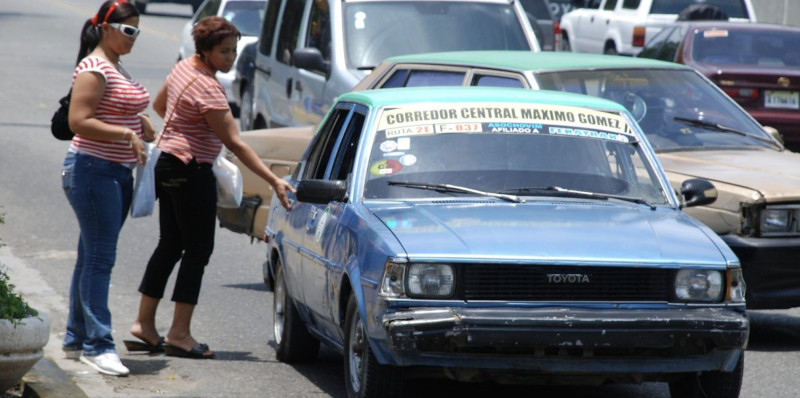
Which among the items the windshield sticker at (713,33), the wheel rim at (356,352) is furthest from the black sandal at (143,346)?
the windshield sticker at (713,33)

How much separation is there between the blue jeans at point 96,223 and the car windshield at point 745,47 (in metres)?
9.83

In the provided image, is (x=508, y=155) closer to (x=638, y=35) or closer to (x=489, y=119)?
(x=489, y=119)

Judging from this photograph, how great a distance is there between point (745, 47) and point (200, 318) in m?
8.98

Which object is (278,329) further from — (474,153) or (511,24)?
(511,24)

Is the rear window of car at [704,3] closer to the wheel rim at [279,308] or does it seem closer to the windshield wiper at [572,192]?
the wheel rim at [279,308]

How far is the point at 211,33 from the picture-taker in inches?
294

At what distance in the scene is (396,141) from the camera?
682 cm

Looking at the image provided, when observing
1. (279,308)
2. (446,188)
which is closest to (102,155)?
(279,308)

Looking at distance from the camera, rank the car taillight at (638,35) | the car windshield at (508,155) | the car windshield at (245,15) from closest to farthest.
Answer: the car windshield at (508,155) < the car windshield at (245,15) < the car taillight at (638,35)

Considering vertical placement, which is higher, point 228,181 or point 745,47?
point 228,181

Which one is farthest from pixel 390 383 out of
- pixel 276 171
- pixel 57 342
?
pixel 276 171

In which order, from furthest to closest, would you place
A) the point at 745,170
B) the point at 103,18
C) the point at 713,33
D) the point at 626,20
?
the point at 626,20, the point at 713,33, the point at 745,170, the point at 103,18

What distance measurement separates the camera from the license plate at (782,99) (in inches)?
607

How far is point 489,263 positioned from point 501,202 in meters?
0.81
